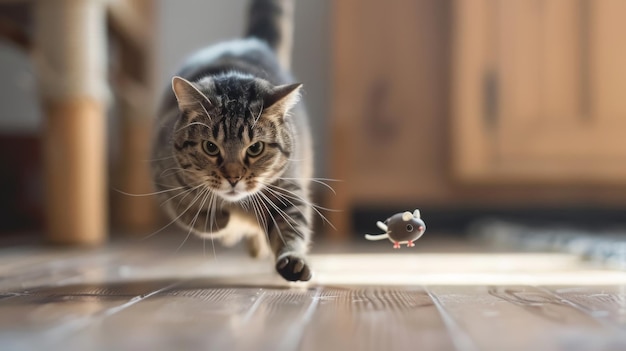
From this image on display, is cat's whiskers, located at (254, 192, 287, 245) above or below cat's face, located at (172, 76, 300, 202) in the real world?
below

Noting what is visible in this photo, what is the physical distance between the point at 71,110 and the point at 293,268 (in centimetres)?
104

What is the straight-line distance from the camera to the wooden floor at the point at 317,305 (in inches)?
28.8

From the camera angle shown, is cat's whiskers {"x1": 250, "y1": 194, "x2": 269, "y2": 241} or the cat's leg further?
cat's whiskers {"x1": 250, "y1": 194, "x2": 269, "y2": 241}

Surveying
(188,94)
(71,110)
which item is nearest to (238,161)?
(188,94)

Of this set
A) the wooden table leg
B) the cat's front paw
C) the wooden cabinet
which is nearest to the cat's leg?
the cat's front paw

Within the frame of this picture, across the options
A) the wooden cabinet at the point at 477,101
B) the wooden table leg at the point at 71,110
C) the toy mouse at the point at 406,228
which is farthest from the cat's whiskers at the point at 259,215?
the wooden cabinet at the point at 477,101

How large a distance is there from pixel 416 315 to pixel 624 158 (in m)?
1.61

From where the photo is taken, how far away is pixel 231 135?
1173mm

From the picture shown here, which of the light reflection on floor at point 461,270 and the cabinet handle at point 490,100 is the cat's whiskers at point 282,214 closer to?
the light reflection on floor at point 461,270

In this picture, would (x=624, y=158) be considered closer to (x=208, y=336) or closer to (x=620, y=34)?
(x=620, y=34)

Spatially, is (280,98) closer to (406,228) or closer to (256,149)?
(256,149)

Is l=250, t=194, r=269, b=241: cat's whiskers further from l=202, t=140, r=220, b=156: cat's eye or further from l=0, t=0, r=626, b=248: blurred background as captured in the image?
l=0, t=0, r=626, b=248: blurred background

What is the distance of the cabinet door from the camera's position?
214 centimetres

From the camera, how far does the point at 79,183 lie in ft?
6.25
